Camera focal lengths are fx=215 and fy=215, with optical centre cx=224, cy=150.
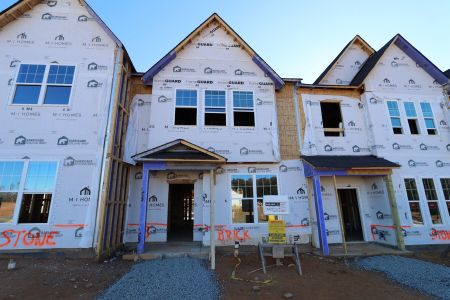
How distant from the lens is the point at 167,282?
550 centimetres

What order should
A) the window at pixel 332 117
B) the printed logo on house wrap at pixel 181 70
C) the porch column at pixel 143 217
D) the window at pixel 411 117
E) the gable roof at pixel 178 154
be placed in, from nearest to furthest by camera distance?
the porch column at pixel 143 217, the gable roof at pixel 178 154, the printed logo on house wrap at pixel 181 70, the window at pixel 332 117, the window at pixel 411 117

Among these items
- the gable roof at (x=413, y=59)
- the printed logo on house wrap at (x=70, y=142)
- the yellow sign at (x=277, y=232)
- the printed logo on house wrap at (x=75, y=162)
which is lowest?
the yellow sign at (x=277, y=232)

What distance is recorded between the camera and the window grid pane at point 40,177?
7867 millimetres

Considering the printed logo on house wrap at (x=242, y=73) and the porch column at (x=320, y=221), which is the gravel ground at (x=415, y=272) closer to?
the porch column at (x=320, y=221)

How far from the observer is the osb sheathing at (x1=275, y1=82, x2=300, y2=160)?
10.2m

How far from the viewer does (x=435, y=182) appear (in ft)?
33.4

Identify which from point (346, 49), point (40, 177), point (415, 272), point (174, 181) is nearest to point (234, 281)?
point (174, 181)

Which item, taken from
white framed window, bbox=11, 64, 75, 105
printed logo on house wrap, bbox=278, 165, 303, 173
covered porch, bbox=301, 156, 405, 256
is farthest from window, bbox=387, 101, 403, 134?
white framed window, bbox=11, 64, 75, 105

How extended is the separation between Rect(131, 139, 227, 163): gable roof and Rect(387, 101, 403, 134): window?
900 centimetres

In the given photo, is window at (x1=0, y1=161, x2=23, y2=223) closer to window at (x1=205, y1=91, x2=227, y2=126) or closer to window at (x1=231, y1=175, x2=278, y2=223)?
window at (x1=205, y1=91, x2=227, y2=126)

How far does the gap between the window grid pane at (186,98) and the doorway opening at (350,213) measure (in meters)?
9.16

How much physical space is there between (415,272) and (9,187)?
1364 centimetres

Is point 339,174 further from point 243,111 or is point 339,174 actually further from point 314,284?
point 243,111

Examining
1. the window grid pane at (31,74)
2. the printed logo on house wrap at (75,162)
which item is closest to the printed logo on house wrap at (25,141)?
the printed logo on house wrap at (75,162)
